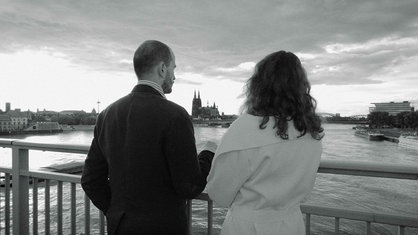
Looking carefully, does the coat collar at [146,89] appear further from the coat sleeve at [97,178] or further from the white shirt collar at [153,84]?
the coat sleeve at [97,178]

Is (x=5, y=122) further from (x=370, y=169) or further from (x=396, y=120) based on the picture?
(x=396, y=120)

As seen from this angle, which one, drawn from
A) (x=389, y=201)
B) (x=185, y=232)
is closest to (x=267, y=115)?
(x=185, y=232)

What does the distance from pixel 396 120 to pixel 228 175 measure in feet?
370

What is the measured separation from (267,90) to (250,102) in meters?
0.09

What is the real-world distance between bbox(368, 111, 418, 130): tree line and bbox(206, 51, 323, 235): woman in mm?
101056

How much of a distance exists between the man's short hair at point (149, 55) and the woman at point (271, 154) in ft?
1.55

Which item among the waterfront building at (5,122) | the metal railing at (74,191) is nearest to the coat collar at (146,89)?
the metal railing at (74,191)

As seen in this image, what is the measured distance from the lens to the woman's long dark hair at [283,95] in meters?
1.33

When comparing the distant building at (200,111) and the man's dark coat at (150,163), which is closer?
the man's dark coat at (150,163)

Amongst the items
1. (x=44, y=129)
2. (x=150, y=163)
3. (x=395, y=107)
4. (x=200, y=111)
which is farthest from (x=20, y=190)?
(x=395, y=107)

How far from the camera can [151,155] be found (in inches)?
60.1

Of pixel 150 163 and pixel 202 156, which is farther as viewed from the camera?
pixel 202 156

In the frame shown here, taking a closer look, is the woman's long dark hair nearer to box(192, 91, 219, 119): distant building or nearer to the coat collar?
the coat collar

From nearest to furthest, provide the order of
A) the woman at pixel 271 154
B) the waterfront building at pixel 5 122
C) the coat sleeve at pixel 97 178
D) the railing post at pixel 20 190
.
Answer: the woman at pixel 271 154 < the coat sleeve at pixel 97 178 < the railing post at pixel 20 190 < the waterfront building at pixel 5 122
